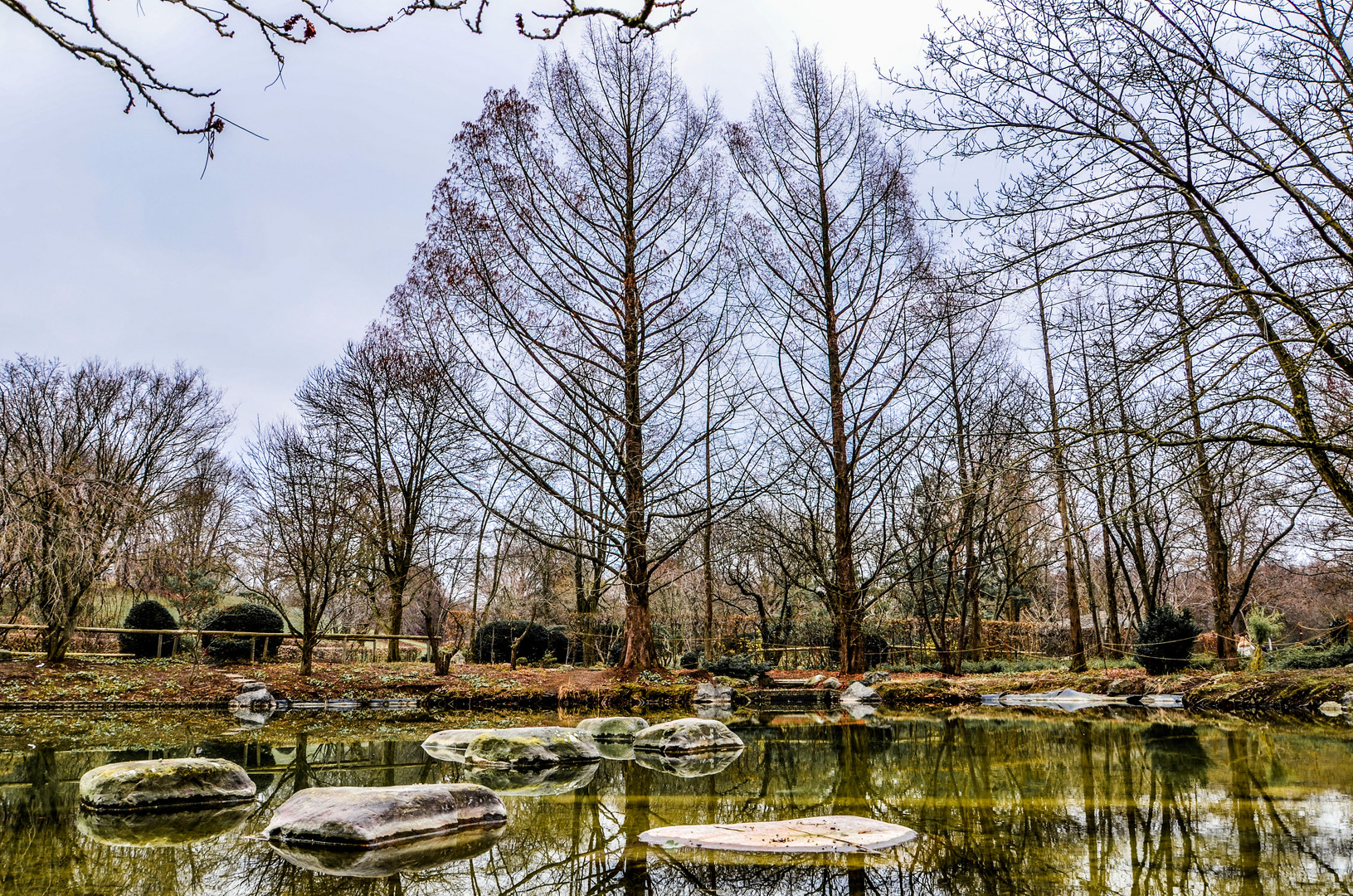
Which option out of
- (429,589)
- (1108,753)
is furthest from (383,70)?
Result: (429,589)

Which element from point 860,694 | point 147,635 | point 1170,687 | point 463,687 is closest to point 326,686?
point 463,687

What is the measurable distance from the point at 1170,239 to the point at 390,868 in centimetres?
575

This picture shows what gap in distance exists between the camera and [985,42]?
17.4 feet

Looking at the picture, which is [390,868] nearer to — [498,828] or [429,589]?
[498,828]

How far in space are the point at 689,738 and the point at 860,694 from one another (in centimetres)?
794

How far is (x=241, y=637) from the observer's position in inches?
775

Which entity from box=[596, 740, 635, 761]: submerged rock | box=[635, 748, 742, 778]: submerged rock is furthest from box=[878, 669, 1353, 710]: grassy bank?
box=[635, 748, 742, 778]: submerged rock

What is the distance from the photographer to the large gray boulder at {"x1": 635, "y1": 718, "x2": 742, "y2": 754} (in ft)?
29.3

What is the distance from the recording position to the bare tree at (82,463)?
13.8m

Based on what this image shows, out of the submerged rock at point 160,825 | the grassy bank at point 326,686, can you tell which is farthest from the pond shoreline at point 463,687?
the submerged rock at point 160,825

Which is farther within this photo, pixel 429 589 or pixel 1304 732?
pixel 429 589

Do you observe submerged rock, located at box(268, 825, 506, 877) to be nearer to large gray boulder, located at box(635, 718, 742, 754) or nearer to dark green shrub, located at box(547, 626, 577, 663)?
large gray boulder, located at box(635, 718, 742, 754)

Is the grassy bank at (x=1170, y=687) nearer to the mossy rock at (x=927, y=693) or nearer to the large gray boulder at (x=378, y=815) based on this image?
the mossy rock at (x=927, y=693)

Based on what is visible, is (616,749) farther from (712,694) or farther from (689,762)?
(712,694)
